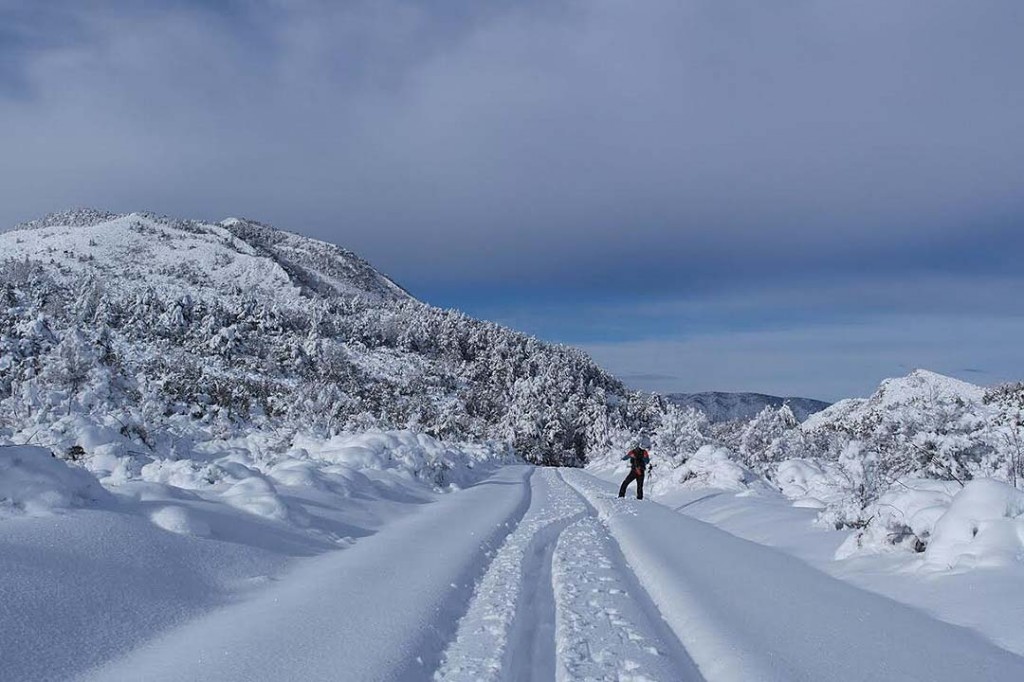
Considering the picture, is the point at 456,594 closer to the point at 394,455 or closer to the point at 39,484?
the point at 39,484

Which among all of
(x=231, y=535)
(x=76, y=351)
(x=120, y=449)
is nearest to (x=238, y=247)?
(x=76, y=351)

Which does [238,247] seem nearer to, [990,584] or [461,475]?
[461,475]

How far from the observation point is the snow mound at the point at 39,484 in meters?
5.52

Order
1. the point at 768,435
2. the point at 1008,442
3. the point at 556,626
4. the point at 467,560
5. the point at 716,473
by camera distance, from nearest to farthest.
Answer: the point at 556,626 < the point at 467,560 < the point at 1008,442 < the point at 716,473 < the point at 768,435

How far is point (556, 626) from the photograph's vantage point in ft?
16.9

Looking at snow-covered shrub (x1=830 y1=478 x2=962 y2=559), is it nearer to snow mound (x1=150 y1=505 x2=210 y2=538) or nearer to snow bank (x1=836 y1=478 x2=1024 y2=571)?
snow bank (x1=836 y1=478 x2=1024 y2=571)

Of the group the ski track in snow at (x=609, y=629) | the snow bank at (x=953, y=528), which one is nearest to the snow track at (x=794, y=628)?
the ski track in snow at (x=609, y=629)

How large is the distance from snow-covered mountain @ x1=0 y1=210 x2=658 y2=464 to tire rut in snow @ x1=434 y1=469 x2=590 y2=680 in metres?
9.65

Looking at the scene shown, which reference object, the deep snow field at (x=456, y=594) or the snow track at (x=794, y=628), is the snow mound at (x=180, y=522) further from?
the snow track at (x=794, y=628)

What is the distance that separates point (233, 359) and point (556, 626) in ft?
175

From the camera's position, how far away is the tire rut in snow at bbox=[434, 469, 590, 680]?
4.19 m

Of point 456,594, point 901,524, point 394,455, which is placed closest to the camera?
point 456,594

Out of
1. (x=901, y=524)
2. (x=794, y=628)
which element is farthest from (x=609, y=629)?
(x=901, y=524)

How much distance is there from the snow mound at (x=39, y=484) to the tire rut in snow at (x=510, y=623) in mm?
3864
